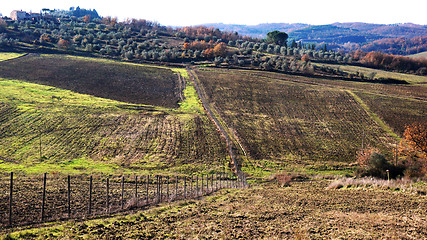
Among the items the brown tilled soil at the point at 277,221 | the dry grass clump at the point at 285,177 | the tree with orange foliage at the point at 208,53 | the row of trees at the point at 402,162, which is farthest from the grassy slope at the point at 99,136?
the tree with orange foliage at the point at 208,53

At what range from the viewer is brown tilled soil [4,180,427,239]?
1473 cm

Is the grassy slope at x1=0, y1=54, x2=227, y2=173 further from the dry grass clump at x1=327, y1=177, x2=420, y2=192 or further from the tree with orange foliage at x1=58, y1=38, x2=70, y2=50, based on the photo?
the tree with orange foliage at x1=58, y1=38, x2=70, y2=50

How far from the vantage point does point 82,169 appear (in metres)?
36.5

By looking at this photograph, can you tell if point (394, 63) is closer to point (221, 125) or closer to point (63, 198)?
point (221, 125)

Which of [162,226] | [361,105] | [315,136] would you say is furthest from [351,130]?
[162,226]

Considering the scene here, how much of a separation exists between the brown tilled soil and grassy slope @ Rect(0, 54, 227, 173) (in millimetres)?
19268

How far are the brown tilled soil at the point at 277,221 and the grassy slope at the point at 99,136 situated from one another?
19268 millimetres

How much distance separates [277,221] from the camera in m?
17.0

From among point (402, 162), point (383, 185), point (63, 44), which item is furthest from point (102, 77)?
point (383, 185)

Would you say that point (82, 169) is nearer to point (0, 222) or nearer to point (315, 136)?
point (0, 222)

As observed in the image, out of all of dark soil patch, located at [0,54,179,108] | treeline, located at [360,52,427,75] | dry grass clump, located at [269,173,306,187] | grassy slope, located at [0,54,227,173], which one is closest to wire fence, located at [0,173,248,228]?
grassy slope, located at [0,54,227,173]

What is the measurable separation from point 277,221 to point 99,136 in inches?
1459

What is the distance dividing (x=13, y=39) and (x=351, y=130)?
401 feet

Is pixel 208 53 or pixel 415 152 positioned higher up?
pixel 208 53
